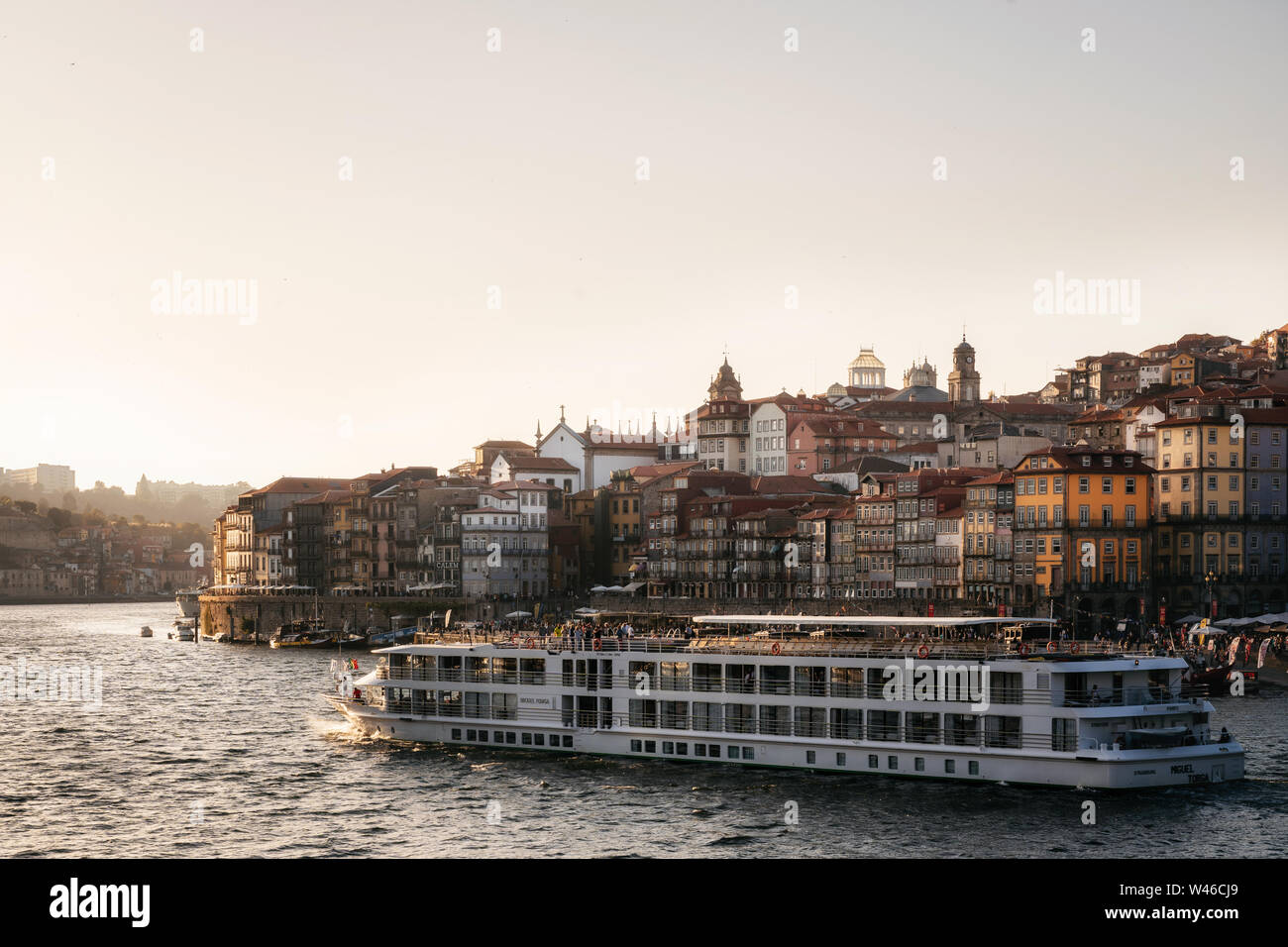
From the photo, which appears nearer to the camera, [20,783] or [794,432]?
[20,783]

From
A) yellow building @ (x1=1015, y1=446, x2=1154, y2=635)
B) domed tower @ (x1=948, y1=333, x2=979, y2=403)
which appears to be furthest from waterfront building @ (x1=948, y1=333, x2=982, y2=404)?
yellow building @ (x1=1015, y1=446, x2=1154, y2=635)

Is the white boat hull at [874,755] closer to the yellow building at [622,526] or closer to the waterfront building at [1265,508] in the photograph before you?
the waterfront building at [1265,508]

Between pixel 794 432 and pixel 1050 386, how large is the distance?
54702mm

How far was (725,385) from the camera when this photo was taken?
577 feet

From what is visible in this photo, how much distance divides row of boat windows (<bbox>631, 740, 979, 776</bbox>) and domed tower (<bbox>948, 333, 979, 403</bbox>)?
378ft

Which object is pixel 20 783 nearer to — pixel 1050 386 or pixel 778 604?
pixel 778 604

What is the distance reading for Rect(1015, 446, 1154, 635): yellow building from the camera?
3971 inches

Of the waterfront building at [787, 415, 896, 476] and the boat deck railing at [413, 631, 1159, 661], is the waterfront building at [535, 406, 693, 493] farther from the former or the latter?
the boat deck railing at [413, 631, 1159, 661]

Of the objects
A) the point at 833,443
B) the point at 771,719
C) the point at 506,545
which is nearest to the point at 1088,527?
the point at 833,443

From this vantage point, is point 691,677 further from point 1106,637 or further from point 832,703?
point 1106,637

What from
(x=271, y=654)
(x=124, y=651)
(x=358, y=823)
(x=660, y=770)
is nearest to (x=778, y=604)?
(x=271, y=654)

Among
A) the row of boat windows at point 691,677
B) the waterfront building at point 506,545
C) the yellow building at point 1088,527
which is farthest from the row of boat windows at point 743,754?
the waterfront building at point 506,545

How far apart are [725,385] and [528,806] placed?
439 feet
